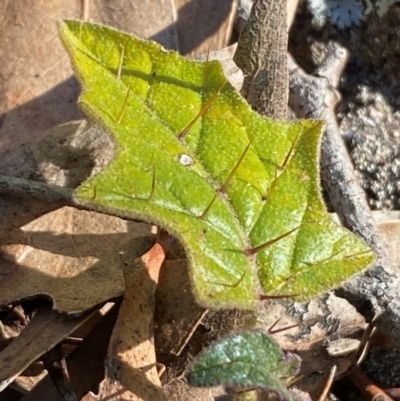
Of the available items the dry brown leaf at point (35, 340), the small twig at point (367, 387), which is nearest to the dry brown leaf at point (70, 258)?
the dry brown leaf at point (35, 340)

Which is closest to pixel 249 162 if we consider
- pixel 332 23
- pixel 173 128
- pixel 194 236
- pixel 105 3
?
pixel 173 128

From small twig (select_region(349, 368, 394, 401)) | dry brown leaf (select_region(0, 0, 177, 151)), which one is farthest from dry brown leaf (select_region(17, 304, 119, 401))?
small twig (select_region(349, 368, 394, 401))

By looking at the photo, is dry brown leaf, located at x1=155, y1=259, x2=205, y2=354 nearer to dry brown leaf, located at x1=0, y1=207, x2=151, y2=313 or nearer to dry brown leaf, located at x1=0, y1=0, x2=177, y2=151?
dry brown leaf, located at x1=0, y1=207, x2=151, y2=313

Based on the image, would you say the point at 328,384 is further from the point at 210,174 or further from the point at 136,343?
the point at 210,174

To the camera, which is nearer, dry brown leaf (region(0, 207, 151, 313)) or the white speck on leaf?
the white speck on leaf

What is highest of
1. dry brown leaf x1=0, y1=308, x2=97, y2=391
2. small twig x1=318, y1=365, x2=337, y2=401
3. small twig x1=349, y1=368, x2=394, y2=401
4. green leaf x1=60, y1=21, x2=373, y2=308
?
green leaf x1=60, y1=21, x2=373, y2=308

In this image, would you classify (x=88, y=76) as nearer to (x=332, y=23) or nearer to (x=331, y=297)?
(x=331, y=297)

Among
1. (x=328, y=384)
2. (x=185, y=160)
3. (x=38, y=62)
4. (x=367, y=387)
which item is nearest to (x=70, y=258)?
(x=185, y=160)
